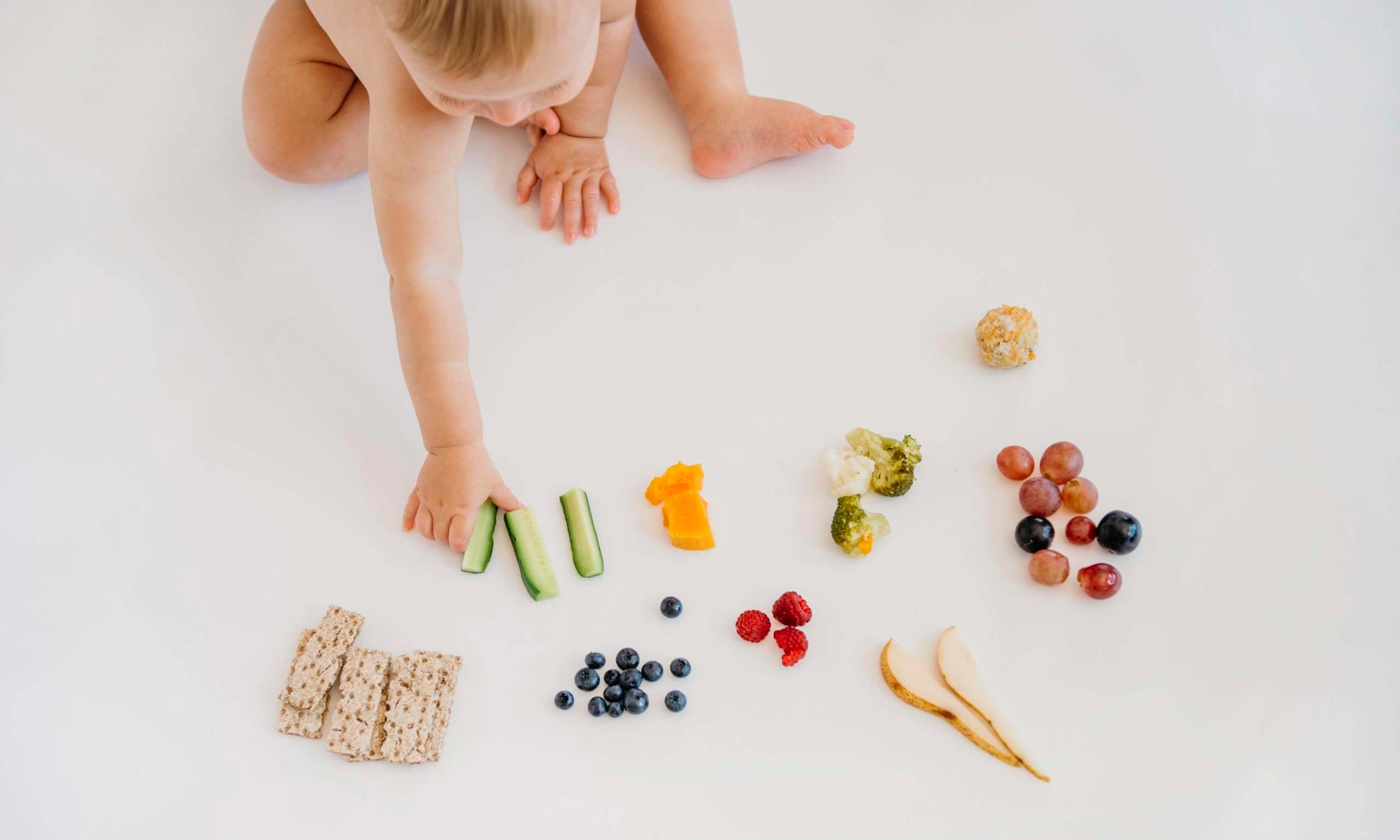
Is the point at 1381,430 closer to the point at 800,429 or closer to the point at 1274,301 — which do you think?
the point at 1274,301

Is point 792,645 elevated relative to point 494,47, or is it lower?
lower

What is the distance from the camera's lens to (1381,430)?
1.29 meters

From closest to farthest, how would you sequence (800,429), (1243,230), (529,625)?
(529,625)
(800,429)
(1243,230)

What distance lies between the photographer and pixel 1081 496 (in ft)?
4.05

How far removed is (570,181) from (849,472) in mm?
585

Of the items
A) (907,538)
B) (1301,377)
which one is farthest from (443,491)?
(1301,377)

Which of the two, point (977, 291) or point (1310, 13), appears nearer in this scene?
point (977, 291)

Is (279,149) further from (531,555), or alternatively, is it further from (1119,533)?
(1119,533)

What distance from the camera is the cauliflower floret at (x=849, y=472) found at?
1.26 meters

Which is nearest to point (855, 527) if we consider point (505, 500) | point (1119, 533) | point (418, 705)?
point (1119, 533)

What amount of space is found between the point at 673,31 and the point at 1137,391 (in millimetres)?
804

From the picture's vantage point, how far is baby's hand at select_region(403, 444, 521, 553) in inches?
49.5

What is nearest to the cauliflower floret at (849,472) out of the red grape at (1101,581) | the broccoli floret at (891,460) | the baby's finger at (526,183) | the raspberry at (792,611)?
the broccoli floret at (891,460)

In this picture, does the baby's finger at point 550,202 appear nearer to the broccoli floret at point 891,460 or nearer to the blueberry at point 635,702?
the broccoli floret at point 891,460
